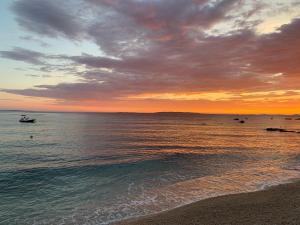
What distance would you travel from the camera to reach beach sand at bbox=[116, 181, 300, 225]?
11.4 meters

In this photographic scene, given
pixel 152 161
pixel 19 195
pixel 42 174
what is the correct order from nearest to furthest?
1. pixel 19 195
2. pixel 42 174
3. pixel 152 161

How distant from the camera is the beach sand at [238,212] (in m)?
11.4

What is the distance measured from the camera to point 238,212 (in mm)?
12750

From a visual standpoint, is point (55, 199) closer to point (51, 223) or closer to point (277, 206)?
point (51, 223)

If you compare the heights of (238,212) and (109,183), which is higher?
(238,212)

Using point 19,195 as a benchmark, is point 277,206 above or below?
above

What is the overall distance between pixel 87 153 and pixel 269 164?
26123 mm

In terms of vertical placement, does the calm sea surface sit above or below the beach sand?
below

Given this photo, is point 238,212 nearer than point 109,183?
Yes

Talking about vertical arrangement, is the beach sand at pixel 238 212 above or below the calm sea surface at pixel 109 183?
above

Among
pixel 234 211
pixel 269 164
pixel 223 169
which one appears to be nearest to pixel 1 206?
pixel 234 211

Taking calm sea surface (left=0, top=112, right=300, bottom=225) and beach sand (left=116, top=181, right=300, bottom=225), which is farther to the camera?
calm sea surface (left=0, top=112, right=300, bottom=225)

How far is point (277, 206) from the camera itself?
530 inches

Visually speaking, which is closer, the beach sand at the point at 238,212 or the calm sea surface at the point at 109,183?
the beach sand at the point at 238,212
